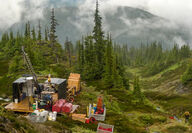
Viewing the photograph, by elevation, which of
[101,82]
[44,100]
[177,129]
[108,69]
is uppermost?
[108,69]

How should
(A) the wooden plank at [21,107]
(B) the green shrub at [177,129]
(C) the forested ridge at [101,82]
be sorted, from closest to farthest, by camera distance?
1. (A) the wooden plank at [21,107]
2. (B) the green shrub at [177,129]
3. (C) the forested ridge at [101,82]

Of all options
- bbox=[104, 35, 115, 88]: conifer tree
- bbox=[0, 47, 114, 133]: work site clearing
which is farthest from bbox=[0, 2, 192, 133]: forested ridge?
bbox=[0, 47, 114, 133]: work site clearing

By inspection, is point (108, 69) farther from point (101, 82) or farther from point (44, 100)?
point (44, 100)

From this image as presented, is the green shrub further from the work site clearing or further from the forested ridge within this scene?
the work site clearing

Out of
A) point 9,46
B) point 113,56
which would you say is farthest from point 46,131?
point 9,46

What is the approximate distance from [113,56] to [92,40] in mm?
13224

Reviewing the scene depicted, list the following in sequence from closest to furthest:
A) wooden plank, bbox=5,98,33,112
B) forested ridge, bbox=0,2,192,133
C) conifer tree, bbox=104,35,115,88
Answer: wooden plank, bbox=5,98,33,112, forested ridge, bbox=0,2,192,133, conifer tree, bbox=104,35,115,88

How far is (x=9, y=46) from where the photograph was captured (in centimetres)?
7212

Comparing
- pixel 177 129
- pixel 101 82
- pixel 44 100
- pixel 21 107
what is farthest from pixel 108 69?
pixel 21 107

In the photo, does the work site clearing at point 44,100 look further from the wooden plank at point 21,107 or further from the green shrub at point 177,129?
the green shrub at point 177,129

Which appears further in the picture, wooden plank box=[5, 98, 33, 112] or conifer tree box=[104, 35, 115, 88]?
conifer tree box=[104, 35, 115, 88]

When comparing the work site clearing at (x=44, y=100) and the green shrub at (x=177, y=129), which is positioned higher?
the work site clearing at (x=44, y=100)

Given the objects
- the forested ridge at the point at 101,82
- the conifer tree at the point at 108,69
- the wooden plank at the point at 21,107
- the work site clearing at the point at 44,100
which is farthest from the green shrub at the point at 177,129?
the conifer tree at the point at 108,69

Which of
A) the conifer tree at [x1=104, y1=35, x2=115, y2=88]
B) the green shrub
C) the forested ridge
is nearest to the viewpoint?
the green shrub
